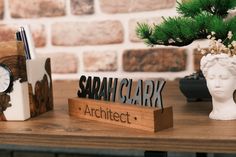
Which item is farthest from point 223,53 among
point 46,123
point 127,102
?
point 46,123

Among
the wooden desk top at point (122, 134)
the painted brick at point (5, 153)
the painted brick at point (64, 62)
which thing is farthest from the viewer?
the painted brick at point (64, 62)

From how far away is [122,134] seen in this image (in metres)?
0.58

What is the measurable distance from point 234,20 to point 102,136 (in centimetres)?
32

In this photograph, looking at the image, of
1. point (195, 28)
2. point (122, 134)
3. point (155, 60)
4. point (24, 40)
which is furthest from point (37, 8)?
point (122, 134)

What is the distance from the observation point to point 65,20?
1283mm

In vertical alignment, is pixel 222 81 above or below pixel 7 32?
below

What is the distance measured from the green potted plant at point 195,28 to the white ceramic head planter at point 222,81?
0.06 m

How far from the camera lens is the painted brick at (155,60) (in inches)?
46.7

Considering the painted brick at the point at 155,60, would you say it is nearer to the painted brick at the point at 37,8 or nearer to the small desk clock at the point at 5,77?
the painted brick at the point at 37,8

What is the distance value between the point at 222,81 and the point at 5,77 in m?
0.37

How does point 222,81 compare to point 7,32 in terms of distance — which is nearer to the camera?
point 222,81

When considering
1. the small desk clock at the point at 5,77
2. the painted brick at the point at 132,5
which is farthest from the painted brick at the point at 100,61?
the small desk clock at the point at 5,77

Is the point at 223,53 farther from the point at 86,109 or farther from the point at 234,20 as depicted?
the point at 86,109

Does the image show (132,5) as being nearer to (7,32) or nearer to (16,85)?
(7,32)
